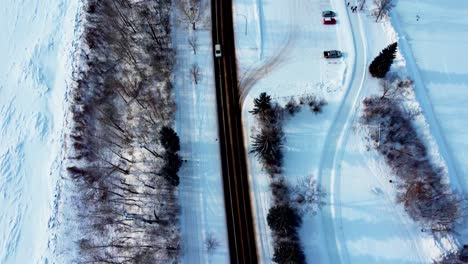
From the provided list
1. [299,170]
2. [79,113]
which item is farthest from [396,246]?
[79,113]

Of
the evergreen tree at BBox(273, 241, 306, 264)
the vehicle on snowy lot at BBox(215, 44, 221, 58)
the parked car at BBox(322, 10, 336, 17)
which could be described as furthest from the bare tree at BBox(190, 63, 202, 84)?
the evergreen tree at BBox(273, 241, 306, 264)

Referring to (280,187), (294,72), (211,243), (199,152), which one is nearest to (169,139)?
(199,152)

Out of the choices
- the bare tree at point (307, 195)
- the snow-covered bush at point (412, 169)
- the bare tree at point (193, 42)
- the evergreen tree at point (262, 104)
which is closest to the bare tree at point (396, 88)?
the snow-covered bush at point (412, 169)

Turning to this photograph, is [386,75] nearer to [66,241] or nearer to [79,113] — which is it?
[79,113]

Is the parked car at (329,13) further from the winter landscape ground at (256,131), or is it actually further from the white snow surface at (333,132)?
the winter landscape ground at (256,131)

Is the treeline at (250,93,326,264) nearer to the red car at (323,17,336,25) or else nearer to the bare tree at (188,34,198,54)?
the bare tree at (188,34,198,54)

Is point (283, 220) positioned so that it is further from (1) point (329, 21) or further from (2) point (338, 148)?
(1) point (329, 21)
